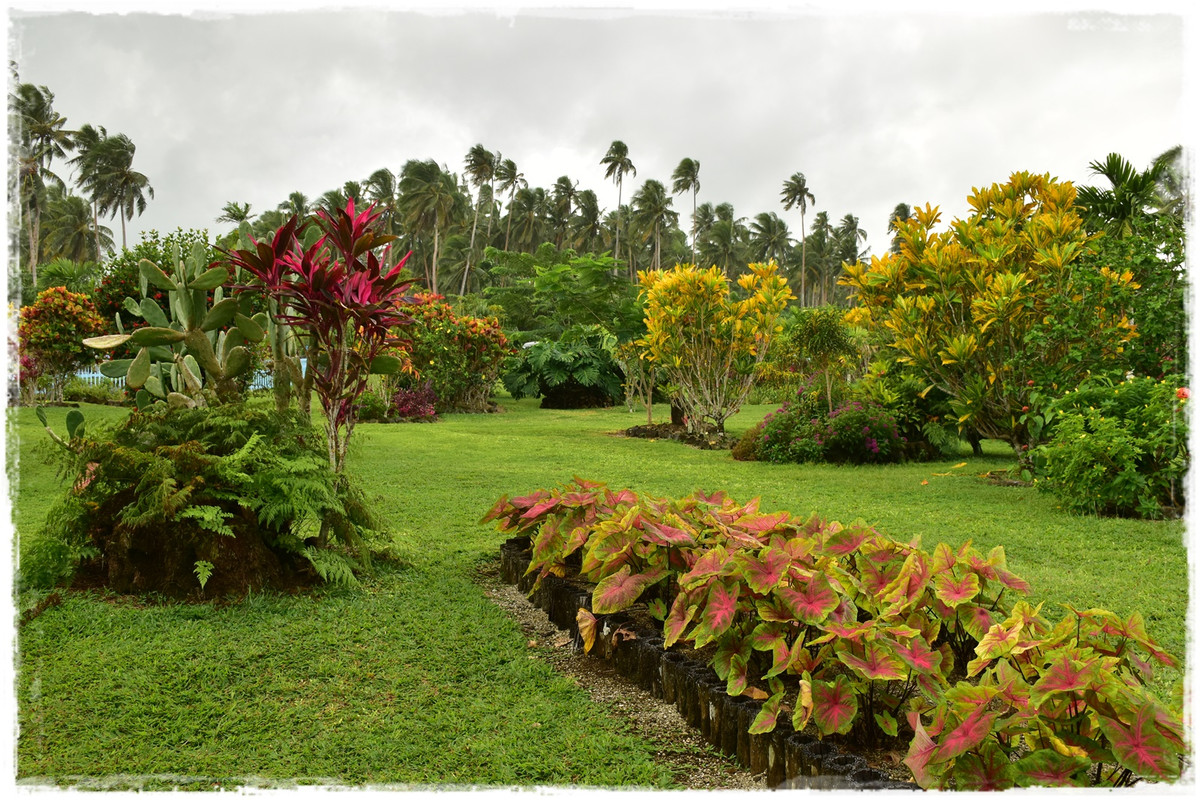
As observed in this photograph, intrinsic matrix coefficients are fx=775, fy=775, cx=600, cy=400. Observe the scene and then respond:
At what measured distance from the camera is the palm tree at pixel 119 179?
42.0m

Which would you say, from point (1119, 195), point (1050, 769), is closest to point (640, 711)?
point (1050, 769)

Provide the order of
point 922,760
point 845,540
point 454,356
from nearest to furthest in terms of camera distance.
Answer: point 922,760 → point 845,540 → point 454,356

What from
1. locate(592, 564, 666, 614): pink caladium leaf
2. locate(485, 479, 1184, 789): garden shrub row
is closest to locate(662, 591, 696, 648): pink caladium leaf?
locate(485, 479, 1184, 789): garden shrub row

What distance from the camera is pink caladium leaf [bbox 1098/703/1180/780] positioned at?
1.56 m

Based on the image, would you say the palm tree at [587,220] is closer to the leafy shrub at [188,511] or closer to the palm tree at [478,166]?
the palm tree at [478,166]

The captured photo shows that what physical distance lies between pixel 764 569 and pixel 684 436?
1041cm

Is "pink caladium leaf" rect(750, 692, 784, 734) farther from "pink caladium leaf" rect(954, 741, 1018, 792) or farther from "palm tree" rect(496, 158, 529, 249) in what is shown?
"palm tree" rect(496, 158, 529, 249)

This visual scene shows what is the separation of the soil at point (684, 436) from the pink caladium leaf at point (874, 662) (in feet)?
31.3

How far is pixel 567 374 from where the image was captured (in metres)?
21.1

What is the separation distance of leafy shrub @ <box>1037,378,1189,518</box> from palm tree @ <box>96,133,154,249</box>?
45.8 metres

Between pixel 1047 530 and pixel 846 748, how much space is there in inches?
157

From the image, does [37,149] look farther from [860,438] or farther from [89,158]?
[860,438]

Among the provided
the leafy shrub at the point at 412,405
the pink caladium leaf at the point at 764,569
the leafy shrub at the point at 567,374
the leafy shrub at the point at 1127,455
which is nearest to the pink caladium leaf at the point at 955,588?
the pink caladium leaf at the point at 764,569

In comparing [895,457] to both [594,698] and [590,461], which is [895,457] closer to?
[590,461]
